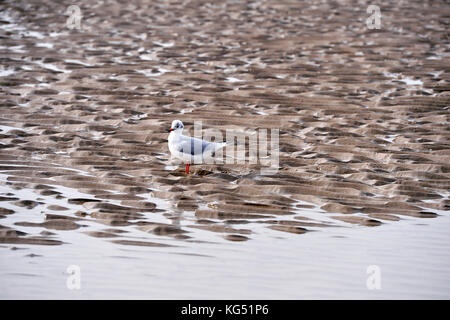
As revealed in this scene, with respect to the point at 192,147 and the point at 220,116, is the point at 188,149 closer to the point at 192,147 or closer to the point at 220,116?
the point at 192,147

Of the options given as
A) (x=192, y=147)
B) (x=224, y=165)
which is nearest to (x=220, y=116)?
(x=224, y=165)

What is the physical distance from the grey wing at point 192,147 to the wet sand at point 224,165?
0.35 metres

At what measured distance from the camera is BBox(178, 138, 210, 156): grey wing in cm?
1077

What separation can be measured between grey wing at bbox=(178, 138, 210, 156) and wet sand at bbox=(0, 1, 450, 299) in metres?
0.35

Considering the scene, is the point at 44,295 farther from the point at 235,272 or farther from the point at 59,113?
the point at 59,113

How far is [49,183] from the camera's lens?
1028 centimetres

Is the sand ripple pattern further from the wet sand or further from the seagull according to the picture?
the seagull

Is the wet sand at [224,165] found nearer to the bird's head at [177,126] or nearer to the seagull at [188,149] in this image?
the seagull at [188,149]

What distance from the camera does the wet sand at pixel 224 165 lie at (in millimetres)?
7820

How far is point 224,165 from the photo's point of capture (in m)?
11.2

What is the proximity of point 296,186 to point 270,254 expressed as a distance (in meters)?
2.22

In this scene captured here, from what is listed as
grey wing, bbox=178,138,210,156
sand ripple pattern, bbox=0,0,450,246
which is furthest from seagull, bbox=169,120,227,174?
sand ripple pattern, bbox=0,0,450,246

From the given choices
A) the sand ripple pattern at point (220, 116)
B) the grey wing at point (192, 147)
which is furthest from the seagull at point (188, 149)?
the sand ripple pattern at point (220, 116)

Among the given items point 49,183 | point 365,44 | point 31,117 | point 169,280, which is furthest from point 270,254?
point 365,44
